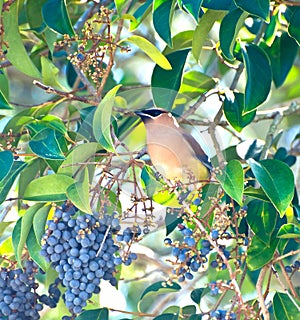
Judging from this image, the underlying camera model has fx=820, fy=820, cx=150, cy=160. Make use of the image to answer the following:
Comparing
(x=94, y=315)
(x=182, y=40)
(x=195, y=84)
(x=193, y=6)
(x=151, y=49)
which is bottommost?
(x=94, y=315)

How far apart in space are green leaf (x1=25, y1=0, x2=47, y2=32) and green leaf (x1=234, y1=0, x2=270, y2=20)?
0.85 meters

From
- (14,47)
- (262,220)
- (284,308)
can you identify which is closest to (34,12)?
(14,47)

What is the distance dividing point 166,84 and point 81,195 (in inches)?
20.5

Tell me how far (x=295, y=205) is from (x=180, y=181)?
18.1 inches

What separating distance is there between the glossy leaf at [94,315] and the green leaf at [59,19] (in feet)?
2.49

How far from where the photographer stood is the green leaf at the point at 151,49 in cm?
222

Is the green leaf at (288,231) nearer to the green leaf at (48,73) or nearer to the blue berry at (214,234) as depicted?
the blue berry at (214,234)

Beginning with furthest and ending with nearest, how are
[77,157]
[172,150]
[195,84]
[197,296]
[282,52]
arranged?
[282,52], [195,84], [197,296], [172,150], [77,157]

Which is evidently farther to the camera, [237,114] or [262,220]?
[237,114]

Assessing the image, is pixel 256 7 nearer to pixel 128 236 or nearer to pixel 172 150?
pixel 172 150

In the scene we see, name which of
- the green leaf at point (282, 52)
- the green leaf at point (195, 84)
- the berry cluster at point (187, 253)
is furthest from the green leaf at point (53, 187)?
the green leaf at point (282, 52)

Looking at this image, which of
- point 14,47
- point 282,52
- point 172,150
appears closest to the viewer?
point 172,150

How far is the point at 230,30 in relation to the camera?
2.14 m

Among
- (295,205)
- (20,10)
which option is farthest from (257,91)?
(20,10)
